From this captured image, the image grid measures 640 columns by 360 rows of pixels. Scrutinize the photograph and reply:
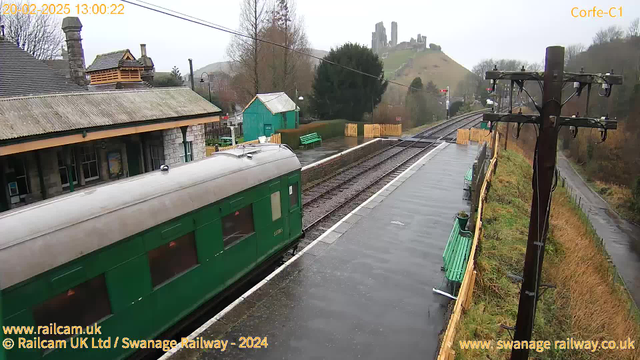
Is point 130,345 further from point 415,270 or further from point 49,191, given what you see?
point 49,191

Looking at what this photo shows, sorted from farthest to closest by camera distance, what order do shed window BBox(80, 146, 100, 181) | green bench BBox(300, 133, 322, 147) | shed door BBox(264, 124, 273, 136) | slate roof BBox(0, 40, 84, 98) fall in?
shed door BBox(264, 124, 273, 136) → green bench BBox(300, 133, 322, 147) → slate roof BBox(0, 40, 84, 98) → shed window BBox(80, 146, 100, 181)

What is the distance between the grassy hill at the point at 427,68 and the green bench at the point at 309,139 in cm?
8344

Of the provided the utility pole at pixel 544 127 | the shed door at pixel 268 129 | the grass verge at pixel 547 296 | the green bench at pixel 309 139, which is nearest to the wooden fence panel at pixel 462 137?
the green bench at pixel 309 139

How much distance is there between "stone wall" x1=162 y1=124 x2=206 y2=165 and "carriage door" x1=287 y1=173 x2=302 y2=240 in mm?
7952

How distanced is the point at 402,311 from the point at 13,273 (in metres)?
6.41

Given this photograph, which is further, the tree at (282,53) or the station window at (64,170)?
the tree at (282,53)

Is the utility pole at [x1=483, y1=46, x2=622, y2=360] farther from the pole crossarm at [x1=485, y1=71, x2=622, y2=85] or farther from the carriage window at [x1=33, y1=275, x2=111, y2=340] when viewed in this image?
the carriage window at [x1=33, y1=275, x2=111, y2=340]

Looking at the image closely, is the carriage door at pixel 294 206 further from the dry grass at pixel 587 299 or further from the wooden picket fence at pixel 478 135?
the wooden picket fence at pixel 478 135

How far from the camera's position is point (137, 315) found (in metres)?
6.28

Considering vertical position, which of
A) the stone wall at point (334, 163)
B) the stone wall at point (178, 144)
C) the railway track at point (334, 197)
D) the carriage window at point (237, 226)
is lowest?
the railway track at point (334, 197)

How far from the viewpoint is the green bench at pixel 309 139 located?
2911cm

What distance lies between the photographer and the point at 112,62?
19984 millimetres

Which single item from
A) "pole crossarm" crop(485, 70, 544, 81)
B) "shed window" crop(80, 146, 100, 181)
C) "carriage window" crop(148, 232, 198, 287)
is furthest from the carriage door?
"shed window" crop(80, 146, 100, 181)

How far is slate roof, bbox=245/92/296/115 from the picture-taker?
2967cm
